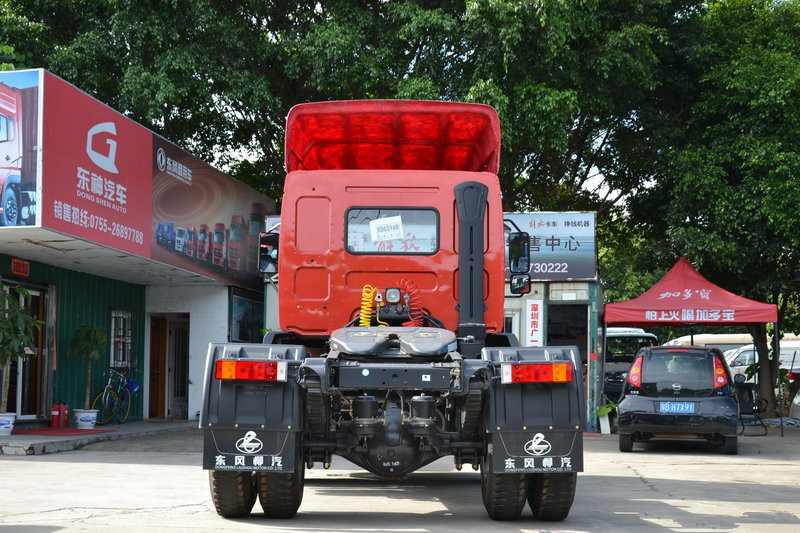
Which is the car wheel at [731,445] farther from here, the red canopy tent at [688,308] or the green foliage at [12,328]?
the green foliage at [12,328]

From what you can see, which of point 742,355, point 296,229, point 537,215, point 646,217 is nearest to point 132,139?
point 537,215

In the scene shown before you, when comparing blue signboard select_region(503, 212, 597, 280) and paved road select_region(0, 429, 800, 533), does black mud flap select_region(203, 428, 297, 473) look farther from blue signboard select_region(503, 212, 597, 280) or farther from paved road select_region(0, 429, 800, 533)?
blue signboard select_region(503, 212, 597, 280)

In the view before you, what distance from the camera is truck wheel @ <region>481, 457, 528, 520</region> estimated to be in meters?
7.35

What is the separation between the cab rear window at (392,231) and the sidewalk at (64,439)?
24.5ft

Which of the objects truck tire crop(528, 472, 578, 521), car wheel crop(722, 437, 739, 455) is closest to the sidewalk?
truck tire crop(528, 472, 578, 521)

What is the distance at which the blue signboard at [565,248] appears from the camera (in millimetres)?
20219

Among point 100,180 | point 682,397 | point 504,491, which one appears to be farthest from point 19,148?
point 682,397

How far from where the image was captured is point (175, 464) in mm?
12562

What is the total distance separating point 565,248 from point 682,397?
233 inches

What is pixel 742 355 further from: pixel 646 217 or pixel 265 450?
pixel 265 450

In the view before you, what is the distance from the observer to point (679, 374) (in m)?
14.9

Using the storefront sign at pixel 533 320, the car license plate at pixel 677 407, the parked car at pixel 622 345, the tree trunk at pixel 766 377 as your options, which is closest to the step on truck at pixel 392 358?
the car license plate at pixel 677 407

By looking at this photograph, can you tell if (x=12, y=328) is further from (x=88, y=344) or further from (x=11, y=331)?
(x=88, y=344)

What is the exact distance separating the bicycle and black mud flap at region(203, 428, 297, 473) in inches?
514
